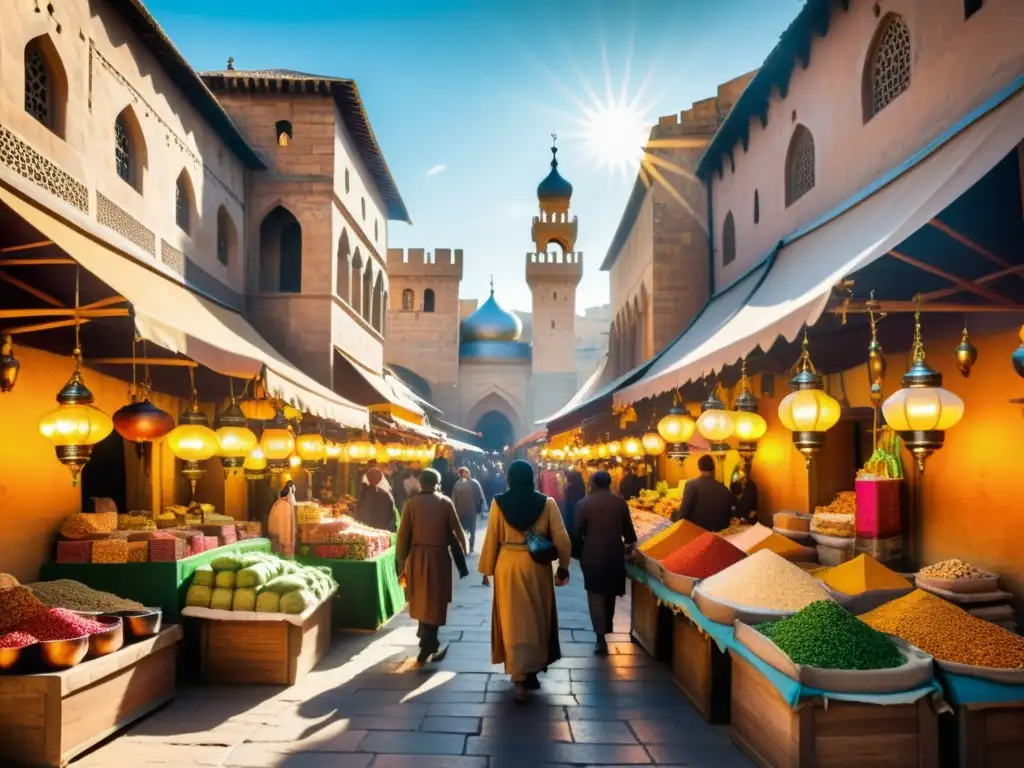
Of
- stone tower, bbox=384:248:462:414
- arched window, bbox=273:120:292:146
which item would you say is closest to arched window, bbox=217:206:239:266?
arched window, bbox=273:120:292:146

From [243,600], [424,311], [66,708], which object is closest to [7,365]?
[66,708]

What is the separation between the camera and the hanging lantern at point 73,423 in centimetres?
496

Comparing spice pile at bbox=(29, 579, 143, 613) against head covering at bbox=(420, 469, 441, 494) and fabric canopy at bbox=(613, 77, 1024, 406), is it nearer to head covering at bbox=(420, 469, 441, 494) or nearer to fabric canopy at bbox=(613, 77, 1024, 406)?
head covering at bbox=(420, 469, 441, 494)

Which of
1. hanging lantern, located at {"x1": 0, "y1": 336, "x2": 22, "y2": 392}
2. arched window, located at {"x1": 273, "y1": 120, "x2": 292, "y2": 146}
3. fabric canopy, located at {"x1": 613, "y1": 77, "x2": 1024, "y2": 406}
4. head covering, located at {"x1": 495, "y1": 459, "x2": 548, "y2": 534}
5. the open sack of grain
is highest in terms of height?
arched window, located at {"x1": 273, "y1": 120, "x2": 292, "y2": 146}

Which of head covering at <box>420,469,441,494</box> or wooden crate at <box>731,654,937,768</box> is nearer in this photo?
wooden crate at <box>731,654,937,768</box>

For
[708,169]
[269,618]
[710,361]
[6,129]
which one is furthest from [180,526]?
[708,169]

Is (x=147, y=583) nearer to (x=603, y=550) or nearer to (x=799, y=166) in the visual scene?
(x=603, y=550)

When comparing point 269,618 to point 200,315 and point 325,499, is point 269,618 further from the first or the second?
point 325,499

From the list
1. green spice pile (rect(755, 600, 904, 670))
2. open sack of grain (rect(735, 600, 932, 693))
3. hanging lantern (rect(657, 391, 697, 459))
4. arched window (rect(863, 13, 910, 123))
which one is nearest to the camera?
open sack of grain (rect(735, 600, 932, 693))

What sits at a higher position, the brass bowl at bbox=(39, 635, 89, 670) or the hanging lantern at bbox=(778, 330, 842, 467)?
the hanging lantern at bbox=(778, 330, 842, 467)

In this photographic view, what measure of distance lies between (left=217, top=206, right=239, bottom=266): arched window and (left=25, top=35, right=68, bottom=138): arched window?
4.84 metres

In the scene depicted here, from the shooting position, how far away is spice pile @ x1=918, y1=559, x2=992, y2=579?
5.01 m

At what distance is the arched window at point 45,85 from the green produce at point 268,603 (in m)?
4.60

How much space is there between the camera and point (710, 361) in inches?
249
